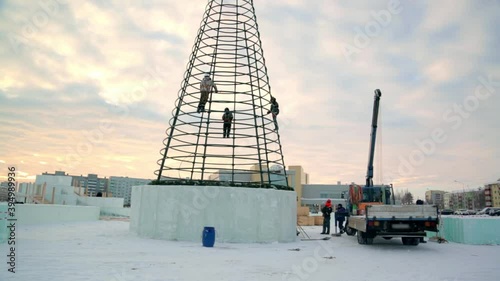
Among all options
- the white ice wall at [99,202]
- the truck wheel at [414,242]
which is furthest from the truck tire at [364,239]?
the white ice wall at [99,202]

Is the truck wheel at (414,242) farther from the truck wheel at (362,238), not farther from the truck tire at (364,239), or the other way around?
the truck wheel at (362,238)

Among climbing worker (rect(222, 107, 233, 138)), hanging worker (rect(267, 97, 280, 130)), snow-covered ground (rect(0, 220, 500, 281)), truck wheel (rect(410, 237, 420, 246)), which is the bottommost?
snow-covered ground (rect(0, 220, 500, 281))

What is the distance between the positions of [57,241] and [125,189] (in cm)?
17310

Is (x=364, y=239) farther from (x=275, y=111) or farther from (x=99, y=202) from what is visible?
(x=99, y=202)

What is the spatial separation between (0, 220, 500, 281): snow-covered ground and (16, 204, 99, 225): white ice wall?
26.3 feet

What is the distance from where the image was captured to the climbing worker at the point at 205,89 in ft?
59.8

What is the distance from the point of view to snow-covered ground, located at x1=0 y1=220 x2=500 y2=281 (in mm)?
8719

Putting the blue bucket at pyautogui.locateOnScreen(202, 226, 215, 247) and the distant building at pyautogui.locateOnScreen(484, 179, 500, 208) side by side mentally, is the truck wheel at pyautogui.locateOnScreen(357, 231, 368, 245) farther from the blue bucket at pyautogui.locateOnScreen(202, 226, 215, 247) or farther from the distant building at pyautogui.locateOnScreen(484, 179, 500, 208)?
the distant building at pyautogui.locateOnScreen(484, 179, 500, 208)

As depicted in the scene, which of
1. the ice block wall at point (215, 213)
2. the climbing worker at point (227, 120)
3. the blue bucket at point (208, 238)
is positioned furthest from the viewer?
the climbing worker at point (227, 120)

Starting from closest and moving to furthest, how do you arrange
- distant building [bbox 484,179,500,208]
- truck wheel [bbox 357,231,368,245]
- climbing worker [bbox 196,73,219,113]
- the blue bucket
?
the blue bucket → truck wheel [bbox 357,231,368,245] → climbing worker [bbox 196,73,219,113] → distant building [bbox 484,179,500,208]

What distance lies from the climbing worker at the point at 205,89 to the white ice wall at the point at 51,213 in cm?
1217

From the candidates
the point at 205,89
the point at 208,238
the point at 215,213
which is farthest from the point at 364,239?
the point at 205,89

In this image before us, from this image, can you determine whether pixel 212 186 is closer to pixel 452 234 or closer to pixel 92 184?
pixel 452 234

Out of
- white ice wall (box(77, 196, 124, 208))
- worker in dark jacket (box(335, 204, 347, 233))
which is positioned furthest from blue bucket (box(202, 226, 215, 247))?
white ice wall (box(77, 196, 124, 208))
